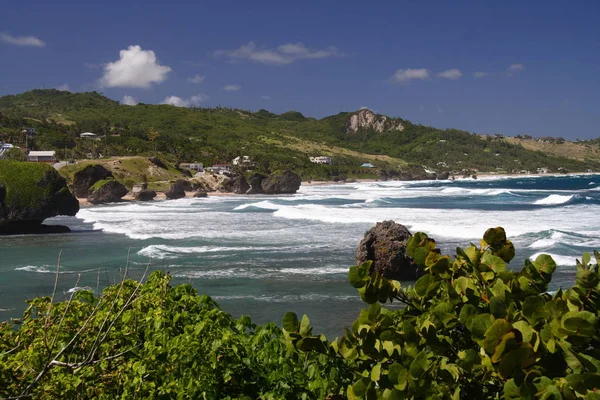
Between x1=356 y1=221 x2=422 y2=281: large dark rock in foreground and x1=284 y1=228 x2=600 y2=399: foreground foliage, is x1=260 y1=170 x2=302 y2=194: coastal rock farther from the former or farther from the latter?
x1=284 y1=228 x2=600 y2=399: foreground foliage

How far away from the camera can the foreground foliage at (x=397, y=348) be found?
2.11m

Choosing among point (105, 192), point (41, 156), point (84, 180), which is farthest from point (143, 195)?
point (41, 156)

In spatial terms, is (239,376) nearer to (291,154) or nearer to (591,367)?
(591,367)

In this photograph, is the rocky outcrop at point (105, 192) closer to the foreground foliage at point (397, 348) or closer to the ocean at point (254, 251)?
the ocean at point (254, 251)

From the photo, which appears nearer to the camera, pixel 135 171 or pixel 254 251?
pixel 254 251

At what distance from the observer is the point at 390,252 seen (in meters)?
19.1

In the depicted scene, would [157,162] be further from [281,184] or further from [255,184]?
[281,184]

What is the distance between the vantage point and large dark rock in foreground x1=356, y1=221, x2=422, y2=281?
1895 cm

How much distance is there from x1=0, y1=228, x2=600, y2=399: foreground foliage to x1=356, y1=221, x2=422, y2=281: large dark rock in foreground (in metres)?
14.2

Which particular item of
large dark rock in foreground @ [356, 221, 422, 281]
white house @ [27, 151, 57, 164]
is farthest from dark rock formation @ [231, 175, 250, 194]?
large dark rock in foreground @ [356, 221, 422, 281]

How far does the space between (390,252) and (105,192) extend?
5693 centimetres

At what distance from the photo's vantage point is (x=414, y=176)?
159250 millimetres

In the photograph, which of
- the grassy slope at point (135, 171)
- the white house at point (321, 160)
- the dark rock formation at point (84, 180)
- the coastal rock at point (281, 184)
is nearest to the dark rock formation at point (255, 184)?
the coastal rock at point (281, 184)

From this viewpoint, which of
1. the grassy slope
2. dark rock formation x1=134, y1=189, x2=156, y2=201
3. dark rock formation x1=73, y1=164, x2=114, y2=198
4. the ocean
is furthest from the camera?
the grassy slope
